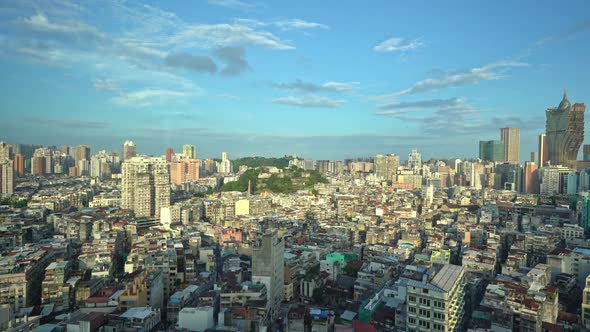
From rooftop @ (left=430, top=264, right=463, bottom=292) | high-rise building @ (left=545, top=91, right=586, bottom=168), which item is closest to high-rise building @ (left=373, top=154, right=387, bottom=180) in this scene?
high-rise building @ (left=545, top=91, right=586, bottom=168)

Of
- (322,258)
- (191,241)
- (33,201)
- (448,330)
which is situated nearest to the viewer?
(448,330)

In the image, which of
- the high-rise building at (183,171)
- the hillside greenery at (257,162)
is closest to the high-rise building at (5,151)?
the high-rise building at (183,171)

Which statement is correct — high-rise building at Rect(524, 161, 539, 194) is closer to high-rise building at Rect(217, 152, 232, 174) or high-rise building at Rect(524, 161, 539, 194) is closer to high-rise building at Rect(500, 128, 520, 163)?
high-rise building at Rect(500, 128, 520, 163)

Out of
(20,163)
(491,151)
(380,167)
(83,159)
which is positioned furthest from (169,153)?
(491,151)

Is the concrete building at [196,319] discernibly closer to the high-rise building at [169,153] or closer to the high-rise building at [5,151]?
the high-rise building at [5,151]

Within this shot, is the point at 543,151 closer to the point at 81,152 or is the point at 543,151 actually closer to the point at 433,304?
the point at 433,304

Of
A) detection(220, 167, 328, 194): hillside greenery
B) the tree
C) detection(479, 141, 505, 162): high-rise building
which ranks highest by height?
detection(479, 141, 505, 162): high-rise building

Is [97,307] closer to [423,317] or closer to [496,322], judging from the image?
[423,317]

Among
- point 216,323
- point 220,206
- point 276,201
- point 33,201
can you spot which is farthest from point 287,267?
point 33,201
